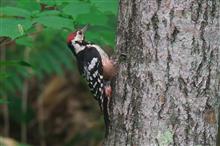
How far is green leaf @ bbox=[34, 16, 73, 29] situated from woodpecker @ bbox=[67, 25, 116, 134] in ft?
1.60

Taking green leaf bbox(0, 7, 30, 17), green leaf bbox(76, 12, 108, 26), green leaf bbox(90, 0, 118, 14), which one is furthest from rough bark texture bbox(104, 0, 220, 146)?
green leaf bbox(0, 7, 30, 17)

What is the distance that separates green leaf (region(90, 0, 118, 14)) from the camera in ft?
13.5

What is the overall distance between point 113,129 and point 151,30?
2.43ft

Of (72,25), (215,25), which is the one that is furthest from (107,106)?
(215,25)

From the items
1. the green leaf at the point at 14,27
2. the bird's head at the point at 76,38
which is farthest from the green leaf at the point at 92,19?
the green leaf at the point at 14,27

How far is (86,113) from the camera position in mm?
9500

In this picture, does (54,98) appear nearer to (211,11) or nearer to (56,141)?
(56,141)

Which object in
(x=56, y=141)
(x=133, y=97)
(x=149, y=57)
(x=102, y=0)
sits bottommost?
(x=56, y=141)

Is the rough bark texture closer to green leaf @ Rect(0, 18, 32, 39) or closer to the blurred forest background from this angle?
green leaf @ Rect(0, 18, 32, 39)

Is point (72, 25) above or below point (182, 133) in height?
above

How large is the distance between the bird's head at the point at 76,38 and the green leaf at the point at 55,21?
507mm

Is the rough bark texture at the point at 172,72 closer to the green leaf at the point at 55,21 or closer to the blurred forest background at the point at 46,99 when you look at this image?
the green leaf at the point at 55,21

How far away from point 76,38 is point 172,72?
1254mm

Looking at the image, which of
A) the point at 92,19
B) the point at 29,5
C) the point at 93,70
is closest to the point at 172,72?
the point at 92,19
